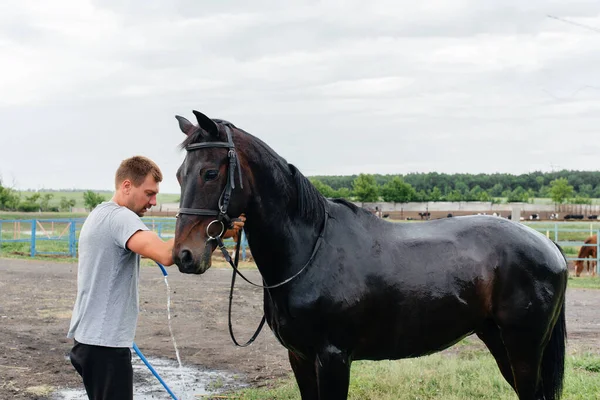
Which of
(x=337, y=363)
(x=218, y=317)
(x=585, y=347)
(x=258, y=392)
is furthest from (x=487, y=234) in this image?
(x=218, y=317)

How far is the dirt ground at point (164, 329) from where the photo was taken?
668 centimetres

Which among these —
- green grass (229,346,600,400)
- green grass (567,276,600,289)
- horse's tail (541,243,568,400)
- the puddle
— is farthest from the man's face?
green grass (567,276,600,289)

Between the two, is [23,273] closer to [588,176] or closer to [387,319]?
[387,319]

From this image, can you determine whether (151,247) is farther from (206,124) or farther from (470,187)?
(470,187)

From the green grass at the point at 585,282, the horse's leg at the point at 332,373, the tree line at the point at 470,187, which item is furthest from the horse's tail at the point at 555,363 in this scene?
the tree line at the point at 470,187

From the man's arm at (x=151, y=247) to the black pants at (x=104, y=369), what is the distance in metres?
0.56

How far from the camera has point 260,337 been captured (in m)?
8.95

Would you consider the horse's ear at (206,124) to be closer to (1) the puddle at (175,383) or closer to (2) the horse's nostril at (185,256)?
(2) the horse's nostril at (185,256)

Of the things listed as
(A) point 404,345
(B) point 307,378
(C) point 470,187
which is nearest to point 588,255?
(A) point 404,345

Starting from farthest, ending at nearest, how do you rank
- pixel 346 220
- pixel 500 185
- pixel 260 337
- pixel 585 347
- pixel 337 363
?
pixel 500 185 → pixel 260 337 → pixel 585 347 → pixel 346 220 → pixel 337 363

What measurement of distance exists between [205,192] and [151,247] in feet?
1.27

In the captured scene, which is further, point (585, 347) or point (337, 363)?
point (585, 347)

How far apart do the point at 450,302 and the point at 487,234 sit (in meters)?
0.55

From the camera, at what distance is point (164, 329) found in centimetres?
920
